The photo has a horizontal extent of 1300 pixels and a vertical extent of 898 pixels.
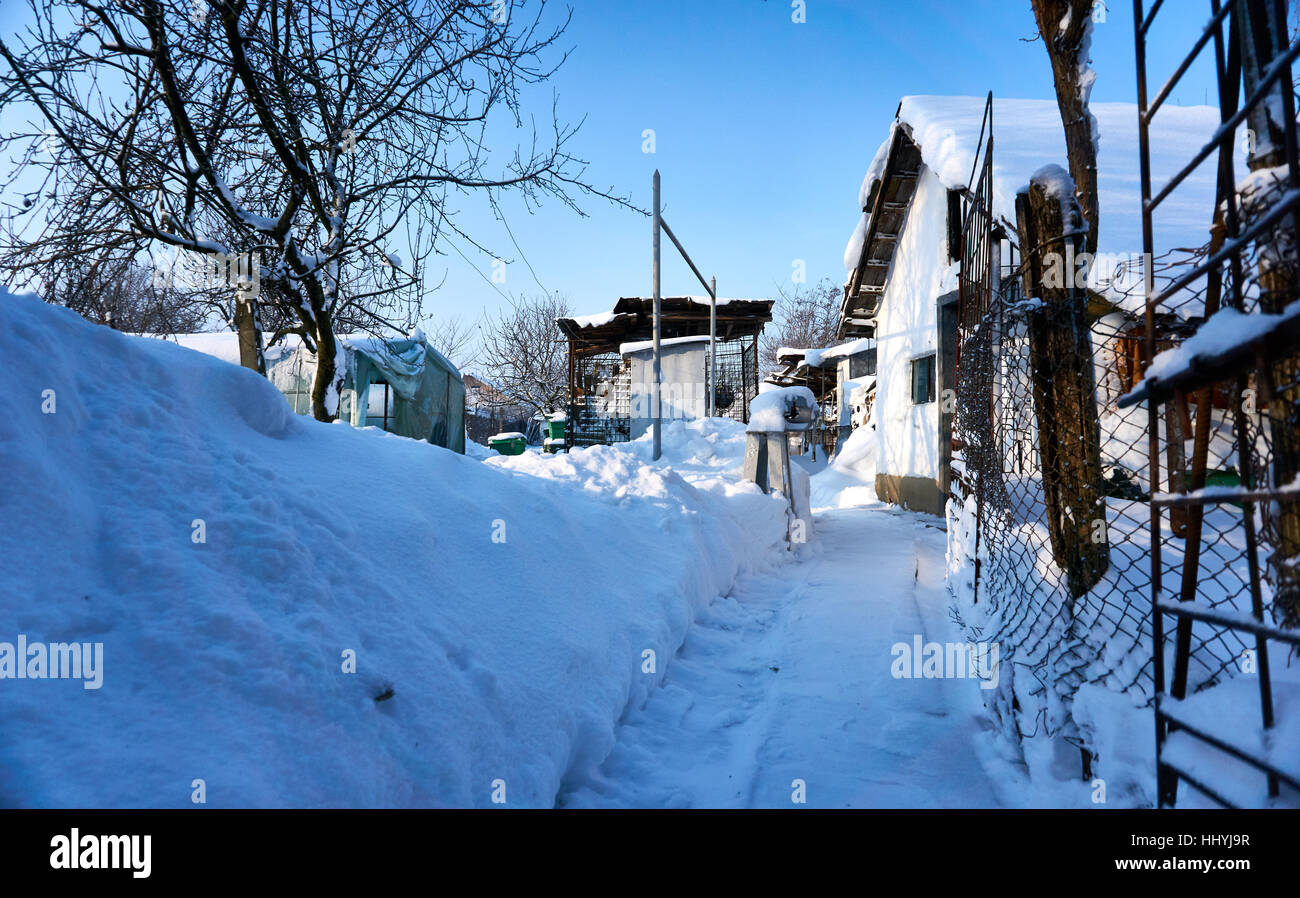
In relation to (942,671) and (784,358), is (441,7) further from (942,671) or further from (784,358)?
(784,358)

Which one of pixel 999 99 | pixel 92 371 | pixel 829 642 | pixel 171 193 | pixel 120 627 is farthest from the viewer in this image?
pixel 999 99

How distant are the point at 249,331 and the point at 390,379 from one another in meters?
7.07

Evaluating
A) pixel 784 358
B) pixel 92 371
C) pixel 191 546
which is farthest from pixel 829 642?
pixel 784 358

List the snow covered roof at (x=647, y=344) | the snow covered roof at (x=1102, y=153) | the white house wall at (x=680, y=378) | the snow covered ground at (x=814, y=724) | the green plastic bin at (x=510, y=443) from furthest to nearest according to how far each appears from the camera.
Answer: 1. the white house wall at (x=680, y=378)
2. the snow covered roof at (x=647, y=344)
3. the green plastic bin at (x=510, y=443)
4. the snow covered roof at (x=1102, y=153)
5. the snow covered ground at (x=814, y=724)

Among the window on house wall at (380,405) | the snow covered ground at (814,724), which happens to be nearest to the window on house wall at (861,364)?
the window on house wall at (380,405)

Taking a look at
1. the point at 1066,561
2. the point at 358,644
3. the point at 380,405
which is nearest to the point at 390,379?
the point at 380,405

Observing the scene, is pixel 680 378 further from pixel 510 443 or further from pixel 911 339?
pixel 911 339

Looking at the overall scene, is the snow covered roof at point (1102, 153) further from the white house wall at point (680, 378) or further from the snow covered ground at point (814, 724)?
the white house wall at point (680, 378)

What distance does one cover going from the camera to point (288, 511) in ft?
6.96

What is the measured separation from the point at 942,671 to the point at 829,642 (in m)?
0.71

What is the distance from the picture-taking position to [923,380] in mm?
10641

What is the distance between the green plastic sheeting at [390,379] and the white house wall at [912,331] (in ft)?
33.3

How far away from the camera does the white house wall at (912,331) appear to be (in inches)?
392

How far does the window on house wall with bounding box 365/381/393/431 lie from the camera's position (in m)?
14.9
